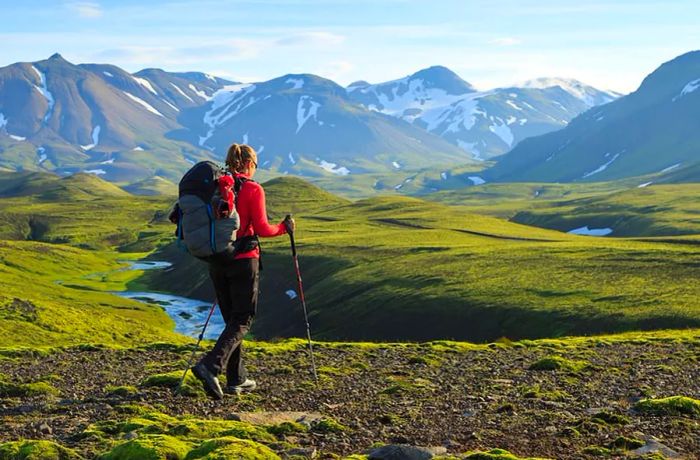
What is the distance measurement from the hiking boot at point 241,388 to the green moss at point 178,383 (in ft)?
2.22

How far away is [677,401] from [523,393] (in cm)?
413

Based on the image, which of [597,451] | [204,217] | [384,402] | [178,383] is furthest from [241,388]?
[597,451]

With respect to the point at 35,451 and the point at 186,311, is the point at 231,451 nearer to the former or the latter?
the point at 35,451

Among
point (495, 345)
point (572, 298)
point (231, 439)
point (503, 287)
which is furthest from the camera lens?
point (503, 287)

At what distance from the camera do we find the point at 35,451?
1370cm

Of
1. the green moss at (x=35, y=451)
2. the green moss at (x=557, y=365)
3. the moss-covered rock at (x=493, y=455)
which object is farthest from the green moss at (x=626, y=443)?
the green moss at (x=35, y=451)

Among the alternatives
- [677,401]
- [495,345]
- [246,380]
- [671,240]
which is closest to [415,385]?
[246,380]

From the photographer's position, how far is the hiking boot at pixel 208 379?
61.7 ft

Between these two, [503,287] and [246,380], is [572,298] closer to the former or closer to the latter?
[503,287]

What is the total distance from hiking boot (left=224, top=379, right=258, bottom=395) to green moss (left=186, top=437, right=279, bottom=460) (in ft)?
19.7

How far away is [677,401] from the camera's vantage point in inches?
742

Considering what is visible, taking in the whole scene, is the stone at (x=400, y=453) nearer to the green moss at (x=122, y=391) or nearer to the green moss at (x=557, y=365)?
the green moss at (x=122, y=391)

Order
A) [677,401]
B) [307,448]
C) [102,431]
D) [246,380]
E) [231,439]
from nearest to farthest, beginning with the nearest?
1. [231,439]
2. [307,448]
3. [102,431]
4. [677,401]
5. [246,380]

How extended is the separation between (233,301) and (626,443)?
9874mm
